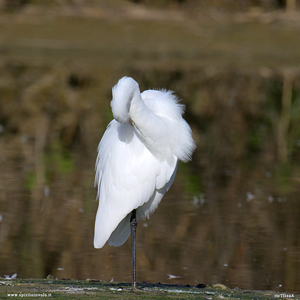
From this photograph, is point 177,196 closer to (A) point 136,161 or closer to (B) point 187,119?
(A) point 136,161

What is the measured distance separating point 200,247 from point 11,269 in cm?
157

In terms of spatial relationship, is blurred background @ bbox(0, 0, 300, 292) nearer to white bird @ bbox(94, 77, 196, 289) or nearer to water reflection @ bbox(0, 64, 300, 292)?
water reflection @ bbox(0, 64, 300, 292)

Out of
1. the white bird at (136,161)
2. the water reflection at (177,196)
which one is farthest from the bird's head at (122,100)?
the water reflection at (177,196)

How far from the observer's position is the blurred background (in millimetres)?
5242

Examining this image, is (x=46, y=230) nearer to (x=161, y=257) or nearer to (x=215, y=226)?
(x=161, y=257)

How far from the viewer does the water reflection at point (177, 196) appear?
5086 millimetres

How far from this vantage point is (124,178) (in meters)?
3.81

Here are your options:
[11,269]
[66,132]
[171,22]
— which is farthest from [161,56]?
[11,269]

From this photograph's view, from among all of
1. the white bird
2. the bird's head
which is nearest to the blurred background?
the white bird

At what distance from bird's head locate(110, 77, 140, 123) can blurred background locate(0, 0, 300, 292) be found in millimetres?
1806

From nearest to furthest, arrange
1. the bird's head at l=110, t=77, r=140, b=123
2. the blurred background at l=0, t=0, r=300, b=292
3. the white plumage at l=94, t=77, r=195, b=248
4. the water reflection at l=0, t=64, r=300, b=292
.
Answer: the bird's head at l=110, t=77, r=140, b=123, the white plumage at l=94, t=77, r=195, b=248, the water reflection at l=0, t=64, r=300, b=292, the blurred background at l=0, t=0, r=300, b=292

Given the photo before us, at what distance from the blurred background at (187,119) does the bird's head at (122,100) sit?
5.92 ft

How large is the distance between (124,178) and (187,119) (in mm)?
6611

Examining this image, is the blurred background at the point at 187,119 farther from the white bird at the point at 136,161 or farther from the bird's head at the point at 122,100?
the bird's head at the point at 122,100
